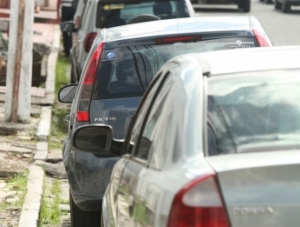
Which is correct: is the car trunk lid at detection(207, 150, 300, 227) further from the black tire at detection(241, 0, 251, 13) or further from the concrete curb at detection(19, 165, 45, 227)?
the black tire at detection(241, 0, 251, 13)

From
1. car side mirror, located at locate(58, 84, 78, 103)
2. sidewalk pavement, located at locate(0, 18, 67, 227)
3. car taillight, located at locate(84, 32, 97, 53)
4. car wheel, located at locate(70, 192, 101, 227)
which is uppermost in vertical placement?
car side mirror, located at locate(58, 84, 78, 103)

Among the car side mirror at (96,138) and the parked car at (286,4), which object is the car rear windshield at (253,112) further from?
the parked car at (286,4)

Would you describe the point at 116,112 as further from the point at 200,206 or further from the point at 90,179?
the point at 200,206

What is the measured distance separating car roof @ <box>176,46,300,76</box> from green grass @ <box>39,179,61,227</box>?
4070 mm

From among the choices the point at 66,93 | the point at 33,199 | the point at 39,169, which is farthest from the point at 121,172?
the point at 39,169

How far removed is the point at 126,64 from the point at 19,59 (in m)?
5.83

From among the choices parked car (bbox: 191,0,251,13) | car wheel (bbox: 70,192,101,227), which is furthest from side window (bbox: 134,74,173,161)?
parked car (bbox: 191,0,251,13)

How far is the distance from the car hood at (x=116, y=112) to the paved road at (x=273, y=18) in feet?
46.3

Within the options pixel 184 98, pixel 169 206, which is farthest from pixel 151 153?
pixel 169 206

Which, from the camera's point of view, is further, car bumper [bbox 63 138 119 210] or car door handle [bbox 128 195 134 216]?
car bumper [bbox 63 138 119 210]

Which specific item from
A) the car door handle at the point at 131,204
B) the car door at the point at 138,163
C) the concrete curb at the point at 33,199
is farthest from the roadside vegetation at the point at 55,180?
the car door handle at the point at 131,204

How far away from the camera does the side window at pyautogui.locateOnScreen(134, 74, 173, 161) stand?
394 cm

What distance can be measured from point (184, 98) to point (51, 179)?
656 centimetres

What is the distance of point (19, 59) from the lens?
12562 mm
